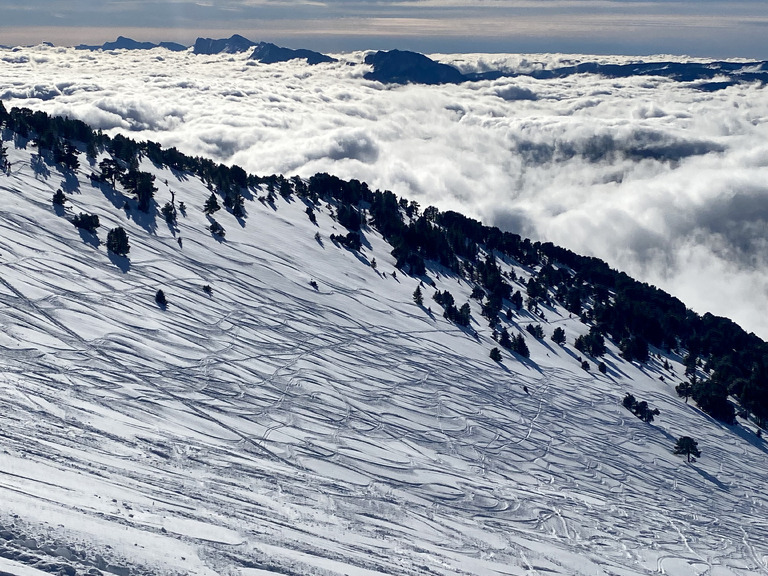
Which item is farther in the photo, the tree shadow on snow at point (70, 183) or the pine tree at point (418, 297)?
the pine tree at point (418, 297)

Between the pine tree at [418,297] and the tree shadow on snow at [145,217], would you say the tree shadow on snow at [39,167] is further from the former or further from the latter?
the pine tree at [418,297]

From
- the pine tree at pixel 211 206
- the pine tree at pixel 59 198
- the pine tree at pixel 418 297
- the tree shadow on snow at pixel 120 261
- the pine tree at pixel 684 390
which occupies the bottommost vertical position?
the pine tree at pixel 684 390

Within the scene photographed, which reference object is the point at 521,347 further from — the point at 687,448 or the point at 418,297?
the point at 687,448

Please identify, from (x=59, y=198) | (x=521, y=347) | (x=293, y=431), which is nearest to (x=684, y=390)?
(x=521, y=347)

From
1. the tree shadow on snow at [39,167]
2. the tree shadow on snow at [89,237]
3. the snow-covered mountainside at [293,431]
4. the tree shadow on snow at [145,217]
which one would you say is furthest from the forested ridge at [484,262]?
the tree shadow on snow at [89,237]

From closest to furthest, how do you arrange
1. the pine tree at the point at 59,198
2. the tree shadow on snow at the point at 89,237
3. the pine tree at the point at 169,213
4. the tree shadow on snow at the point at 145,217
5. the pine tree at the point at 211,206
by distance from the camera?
the tree shadow on snow at the point at 89,237 < the pine tree at the point at 59,198 < the tree shadow on snow at the point at 145,217 < the pine tree at the point at 169,213 < the pine tree at the point at 211,206

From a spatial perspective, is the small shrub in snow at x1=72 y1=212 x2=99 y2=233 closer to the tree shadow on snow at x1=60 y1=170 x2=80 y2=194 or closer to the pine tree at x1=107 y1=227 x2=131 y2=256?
the pine tree at x1=107 y1=227 x2=131 y2=256
